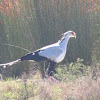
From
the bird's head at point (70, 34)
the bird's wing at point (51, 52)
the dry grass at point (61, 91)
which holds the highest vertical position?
the bird's head at point (70, 34)

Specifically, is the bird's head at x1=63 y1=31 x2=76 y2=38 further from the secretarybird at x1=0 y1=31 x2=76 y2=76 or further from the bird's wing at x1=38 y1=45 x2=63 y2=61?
the bird's wing at x1=38 y1=45 x2=63 y2=61

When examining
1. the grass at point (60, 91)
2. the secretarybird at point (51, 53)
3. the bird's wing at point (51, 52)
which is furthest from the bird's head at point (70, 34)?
the grass at point (60, 91)

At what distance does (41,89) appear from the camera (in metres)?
3.88

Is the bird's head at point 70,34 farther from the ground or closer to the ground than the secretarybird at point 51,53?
farther from the ground

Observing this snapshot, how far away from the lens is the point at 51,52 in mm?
5562

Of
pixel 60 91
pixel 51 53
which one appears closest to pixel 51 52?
pixel 51 53

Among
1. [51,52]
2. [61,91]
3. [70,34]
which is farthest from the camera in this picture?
[70,34]

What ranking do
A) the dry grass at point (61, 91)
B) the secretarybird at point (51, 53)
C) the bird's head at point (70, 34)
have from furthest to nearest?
1. the bird's head at point (70, 34)
2. the secretarybird at point (51, 53)
3. the dry grass at point (61, 91)

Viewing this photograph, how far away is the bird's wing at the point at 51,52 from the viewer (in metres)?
5.52

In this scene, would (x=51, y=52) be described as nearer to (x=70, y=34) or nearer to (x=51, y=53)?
(x=51, y=53)

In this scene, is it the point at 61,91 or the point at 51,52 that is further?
the point at 51,52

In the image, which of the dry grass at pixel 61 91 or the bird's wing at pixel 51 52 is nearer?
the dry grass at pixel 61 91

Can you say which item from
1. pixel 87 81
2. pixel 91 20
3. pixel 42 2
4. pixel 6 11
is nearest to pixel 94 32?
pixel 91 20

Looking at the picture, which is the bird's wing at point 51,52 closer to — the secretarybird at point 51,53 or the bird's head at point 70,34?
the secretarybird at point 51,53
